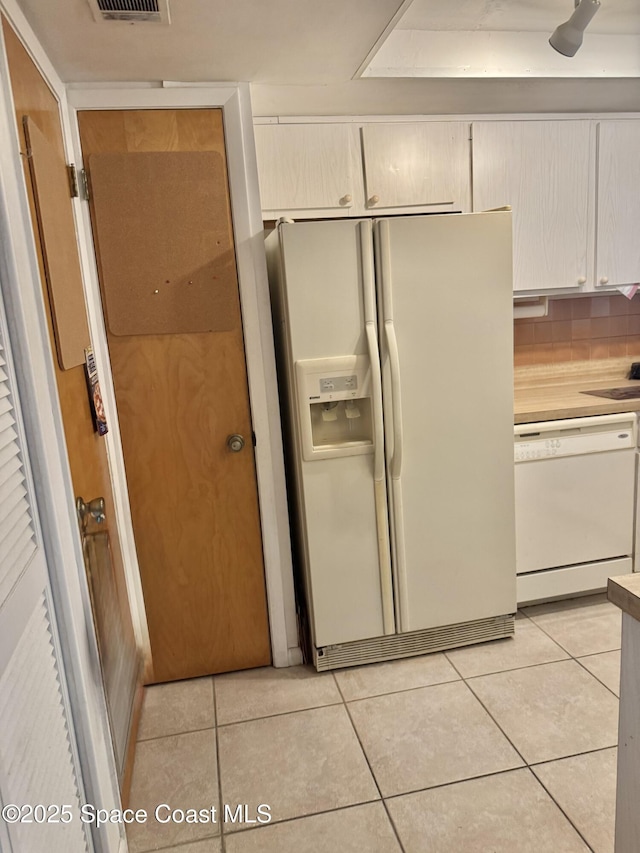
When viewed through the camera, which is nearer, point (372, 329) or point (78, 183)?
point (78, 183)

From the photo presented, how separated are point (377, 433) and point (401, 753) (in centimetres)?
107

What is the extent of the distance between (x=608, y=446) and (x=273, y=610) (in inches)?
63.5

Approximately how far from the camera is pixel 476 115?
8.62 feet

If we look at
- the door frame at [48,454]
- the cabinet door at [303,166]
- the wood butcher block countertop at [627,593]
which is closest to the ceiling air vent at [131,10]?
the door frame at [48,454]

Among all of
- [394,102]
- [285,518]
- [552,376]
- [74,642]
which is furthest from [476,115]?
[74,642]

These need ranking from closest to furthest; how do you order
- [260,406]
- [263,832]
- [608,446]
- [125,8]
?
1. [125,8]
2. [263,832]
3. [260,406]
4. [608,446]

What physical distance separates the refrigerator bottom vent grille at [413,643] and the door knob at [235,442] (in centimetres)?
86

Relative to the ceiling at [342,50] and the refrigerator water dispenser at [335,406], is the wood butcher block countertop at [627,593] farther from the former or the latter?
the ceiling at [342,50]

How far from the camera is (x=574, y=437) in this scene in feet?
8.42

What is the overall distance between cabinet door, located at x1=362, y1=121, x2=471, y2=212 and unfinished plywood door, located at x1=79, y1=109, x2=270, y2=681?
0.73 m

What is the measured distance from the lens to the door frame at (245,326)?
2.01m

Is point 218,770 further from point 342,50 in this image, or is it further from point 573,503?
point 342,50

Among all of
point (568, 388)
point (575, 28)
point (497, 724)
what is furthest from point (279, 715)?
point (575, 28)

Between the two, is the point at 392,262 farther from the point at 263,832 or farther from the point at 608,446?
the point at 263,832
